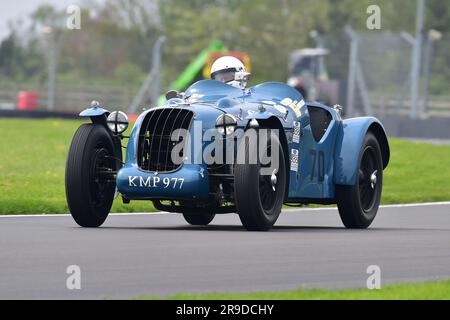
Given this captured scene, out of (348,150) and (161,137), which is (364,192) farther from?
(161,137)

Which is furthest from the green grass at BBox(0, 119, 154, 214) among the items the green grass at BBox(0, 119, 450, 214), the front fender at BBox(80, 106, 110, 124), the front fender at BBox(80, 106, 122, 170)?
the front fender at BBox(80, 106, 110, 124)

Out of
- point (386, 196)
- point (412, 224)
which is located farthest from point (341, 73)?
point (412, 224)

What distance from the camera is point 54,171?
2350 cm

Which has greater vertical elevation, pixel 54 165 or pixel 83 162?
pixel 83 162

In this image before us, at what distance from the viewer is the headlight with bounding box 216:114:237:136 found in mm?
13406

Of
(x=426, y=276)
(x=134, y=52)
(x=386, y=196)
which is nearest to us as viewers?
(x=426, y=276)

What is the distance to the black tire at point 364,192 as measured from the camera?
49.1 feet

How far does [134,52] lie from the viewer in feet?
175

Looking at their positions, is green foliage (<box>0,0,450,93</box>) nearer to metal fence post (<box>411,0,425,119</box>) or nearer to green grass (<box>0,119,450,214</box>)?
metal fence post (<box>411,0,425,119</box>)

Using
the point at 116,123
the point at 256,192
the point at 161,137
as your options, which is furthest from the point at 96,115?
the point at 256,192

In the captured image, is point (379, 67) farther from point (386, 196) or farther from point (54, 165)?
point (386, 196)

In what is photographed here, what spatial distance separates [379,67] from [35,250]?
37.0m

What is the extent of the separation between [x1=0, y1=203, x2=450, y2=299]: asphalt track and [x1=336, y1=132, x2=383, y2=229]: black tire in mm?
187

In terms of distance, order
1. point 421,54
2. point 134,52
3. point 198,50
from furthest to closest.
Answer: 1. point 198,50
2. point 134,52
3. point 421,54
